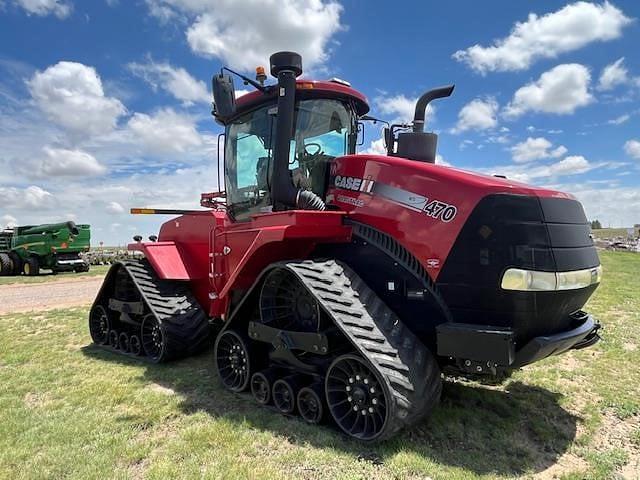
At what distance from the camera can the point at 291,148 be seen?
5242 mm

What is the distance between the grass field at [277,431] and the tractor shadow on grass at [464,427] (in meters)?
0.01

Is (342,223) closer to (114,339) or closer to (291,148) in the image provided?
(291,148)

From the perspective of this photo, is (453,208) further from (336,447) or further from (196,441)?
(196,441)

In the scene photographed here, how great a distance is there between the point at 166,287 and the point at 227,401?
2517 mm

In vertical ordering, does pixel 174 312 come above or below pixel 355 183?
below

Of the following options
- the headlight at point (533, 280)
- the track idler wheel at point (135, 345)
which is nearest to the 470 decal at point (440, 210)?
the headlight at point (533, 280)

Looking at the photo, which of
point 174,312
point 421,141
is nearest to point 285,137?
point 421,141

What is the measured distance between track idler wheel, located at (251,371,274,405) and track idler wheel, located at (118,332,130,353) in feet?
10.1

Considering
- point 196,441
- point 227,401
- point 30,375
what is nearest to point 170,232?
point 30,375

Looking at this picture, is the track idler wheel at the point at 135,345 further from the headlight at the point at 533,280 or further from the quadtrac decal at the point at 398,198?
the headlight at the point at 533,280

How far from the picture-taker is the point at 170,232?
757cm

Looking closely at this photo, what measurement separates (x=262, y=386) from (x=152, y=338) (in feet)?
8.84

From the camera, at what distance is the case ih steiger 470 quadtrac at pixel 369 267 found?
3742 mm

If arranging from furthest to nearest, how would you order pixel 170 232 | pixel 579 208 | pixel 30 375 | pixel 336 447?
pixel 170 232
pixel 30 375
pixel 579 208
pixel 336 447
